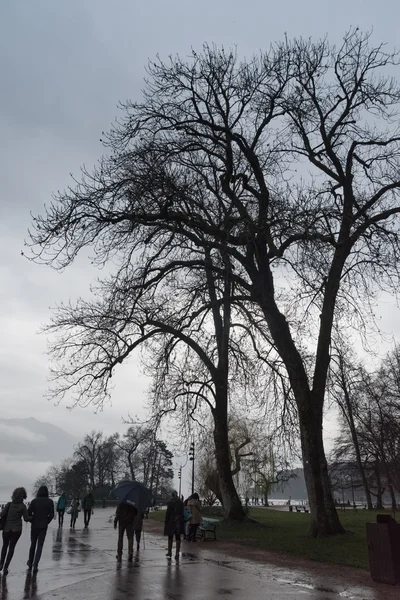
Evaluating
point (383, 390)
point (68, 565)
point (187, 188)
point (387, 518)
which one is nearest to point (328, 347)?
point (187, 188)

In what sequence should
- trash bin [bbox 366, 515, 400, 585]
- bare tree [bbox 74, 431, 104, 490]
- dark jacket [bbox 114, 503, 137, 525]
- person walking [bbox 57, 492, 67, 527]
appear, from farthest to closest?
bare tree [bbox 74, 431, 104, 490]
person walking [bbox 57, 492, 67, 527]
dark jacket [bbox 114, 503, 137, 525]
trash bin [bbox 366, 515, 400, 585]

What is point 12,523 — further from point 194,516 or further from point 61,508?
point 61,508

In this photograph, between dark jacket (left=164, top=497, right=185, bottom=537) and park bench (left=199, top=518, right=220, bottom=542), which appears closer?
dark jacket (left=164, top=497, right=185, bottom=537)

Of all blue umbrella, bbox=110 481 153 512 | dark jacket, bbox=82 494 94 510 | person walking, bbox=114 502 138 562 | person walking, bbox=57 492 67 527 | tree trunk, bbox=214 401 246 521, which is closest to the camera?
person walking, bbox=114 502 138 562

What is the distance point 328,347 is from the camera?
1847 centimetres

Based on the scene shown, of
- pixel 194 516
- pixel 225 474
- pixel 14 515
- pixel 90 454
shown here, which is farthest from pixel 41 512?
pixel 90 454

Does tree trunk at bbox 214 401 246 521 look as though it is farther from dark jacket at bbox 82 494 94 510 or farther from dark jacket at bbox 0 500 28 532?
dark jacket at bbox 0 500 28 532

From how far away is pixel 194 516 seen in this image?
63.9 ft

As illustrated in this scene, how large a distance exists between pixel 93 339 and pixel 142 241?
19.5ft

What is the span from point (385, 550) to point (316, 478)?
746 centimetres

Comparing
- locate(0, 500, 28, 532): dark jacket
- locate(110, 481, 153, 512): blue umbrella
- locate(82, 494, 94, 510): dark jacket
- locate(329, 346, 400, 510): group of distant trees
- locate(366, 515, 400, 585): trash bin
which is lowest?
locate(366, 515, 400, 585): trash bin

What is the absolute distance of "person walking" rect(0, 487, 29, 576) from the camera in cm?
1084

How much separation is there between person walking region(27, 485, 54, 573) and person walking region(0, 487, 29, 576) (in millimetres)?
431

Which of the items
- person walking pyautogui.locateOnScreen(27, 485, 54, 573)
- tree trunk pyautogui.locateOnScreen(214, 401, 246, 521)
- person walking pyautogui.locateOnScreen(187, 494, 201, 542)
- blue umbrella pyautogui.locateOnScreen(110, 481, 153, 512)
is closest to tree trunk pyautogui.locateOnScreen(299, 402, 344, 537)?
person walking pyautogui.locateOnScreen(187, 494, 201, 542)
